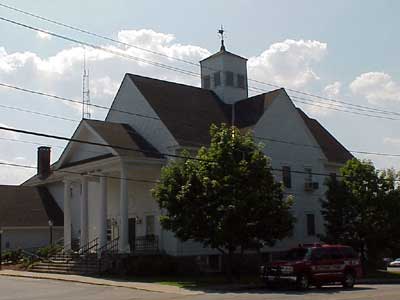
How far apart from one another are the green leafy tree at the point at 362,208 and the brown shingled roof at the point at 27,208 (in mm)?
22526

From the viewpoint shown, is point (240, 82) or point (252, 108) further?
Answer: point (240, 82)

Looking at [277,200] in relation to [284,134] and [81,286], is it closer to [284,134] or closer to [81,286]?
[81,286]

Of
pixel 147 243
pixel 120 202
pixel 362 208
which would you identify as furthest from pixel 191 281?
pixel 362 208

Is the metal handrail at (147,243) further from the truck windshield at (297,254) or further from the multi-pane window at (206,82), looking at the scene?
the multi-pane window at (206,82)

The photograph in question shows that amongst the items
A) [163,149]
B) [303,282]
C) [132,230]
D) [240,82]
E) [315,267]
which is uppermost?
[240,82]

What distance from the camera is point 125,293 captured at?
23312 millimetres

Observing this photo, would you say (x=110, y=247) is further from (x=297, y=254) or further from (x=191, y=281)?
(x=297, y=254)

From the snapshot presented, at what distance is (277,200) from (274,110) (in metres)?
12.1

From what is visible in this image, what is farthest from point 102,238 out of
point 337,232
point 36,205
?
point 36,205

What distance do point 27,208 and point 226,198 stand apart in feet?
87.0

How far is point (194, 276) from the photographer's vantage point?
31844 mm

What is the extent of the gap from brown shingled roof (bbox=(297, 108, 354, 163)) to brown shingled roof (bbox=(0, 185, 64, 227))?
819 inches

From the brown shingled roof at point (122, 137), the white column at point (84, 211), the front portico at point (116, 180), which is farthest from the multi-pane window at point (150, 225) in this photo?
the brown shingled roof at point (122, 137)

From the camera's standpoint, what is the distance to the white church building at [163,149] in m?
34.9
